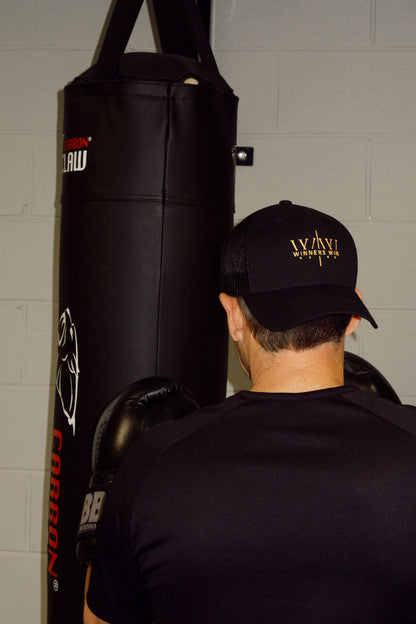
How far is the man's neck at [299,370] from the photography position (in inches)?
37.9

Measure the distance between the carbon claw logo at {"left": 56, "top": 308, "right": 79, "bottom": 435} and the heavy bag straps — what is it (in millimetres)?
564

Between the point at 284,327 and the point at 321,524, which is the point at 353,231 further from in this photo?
the point at 321,524

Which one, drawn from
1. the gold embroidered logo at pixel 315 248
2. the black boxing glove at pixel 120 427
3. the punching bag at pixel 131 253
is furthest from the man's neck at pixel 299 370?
the punching bag at pixel 131 253

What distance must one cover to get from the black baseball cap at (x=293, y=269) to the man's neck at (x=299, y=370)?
5 centimetres

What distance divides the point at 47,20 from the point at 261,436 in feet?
5.78

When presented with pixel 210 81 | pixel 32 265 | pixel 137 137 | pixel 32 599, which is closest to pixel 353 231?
pixel 210 81

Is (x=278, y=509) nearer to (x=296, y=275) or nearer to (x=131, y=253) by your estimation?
(x=296, y=275)

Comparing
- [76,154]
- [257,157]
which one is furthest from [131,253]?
[257,157]

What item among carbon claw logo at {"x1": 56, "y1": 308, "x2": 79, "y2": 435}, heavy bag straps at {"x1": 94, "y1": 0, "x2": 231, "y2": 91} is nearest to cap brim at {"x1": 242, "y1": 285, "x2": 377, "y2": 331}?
carbon claw logo at {"x1": 56, "y1": 308, "x2": 79, "y2": 435}

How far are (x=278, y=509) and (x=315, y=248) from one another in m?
0.38

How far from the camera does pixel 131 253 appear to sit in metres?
1.53

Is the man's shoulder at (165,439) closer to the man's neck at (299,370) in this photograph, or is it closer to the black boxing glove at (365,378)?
the man's neck at (299,370)

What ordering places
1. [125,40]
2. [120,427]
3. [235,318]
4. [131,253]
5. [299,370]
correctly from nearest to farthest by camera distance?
[299,370]
[235,318]
[120,427]
[131,253]
[125,40]

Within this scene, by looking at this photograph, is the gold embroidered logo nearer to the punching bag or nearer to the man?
the man
